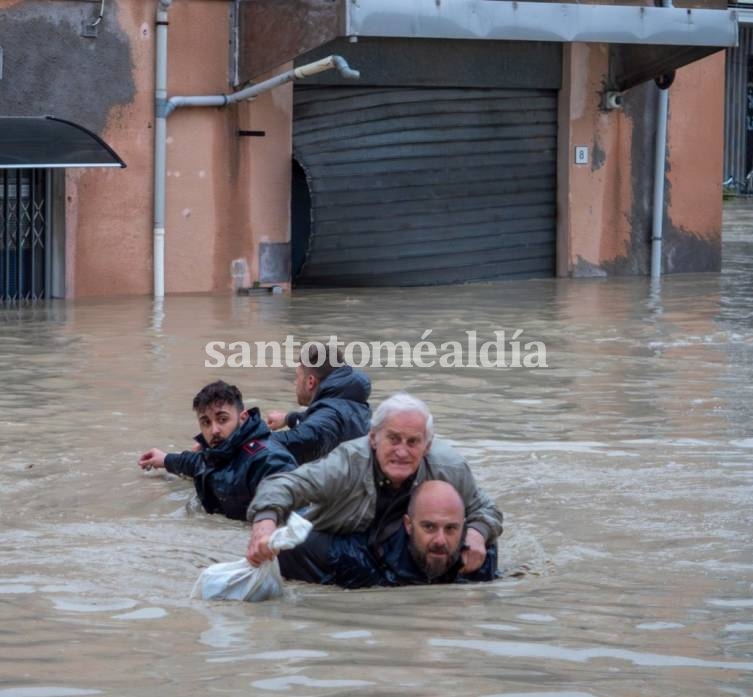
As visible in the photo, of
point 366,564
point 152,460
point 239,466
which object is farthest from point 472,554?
point 152,460

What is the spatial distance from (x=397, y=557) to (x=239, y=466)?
150 cm

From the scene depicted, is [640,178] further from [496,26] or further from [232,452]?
[232,452]

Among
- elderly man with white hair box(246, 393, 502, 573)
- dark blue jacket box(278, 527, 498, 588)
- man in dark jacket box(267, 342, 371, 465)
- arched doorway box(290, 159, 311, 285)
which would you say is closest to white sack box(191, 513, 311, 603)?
elderly man with white hair box(246, 393, 502, 573)

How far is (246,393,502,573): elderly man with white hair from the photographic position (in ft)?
20.9

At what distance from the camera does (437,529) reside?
6.32 m

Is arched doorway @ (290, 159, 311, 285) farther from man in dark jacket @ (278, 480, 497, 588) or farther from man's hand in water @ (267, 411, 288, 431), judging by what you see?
man in dark jacket @ (278, 480, 497, 588)

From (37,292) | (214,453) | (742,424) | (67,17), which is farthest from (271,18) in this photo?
(214,453)

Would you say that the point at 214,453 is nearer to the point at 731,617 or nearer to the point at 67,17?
the point at 731,617

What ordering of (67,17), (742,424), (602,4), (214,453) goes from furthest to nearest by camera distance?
1. (602,4)
2. (67,17)
3. (742,424)
4. (214,453)

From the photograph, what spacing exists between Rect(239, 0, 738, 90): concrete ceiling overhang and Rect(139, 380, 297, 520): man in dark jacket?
1002 cm

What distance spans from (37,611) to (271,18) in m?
13.0

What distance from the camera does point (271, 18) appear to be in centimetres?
1809

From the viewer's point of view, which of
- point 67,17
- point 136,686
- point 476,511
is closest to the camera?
point 136,686

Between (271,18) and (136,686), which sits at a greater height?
(271,18)
